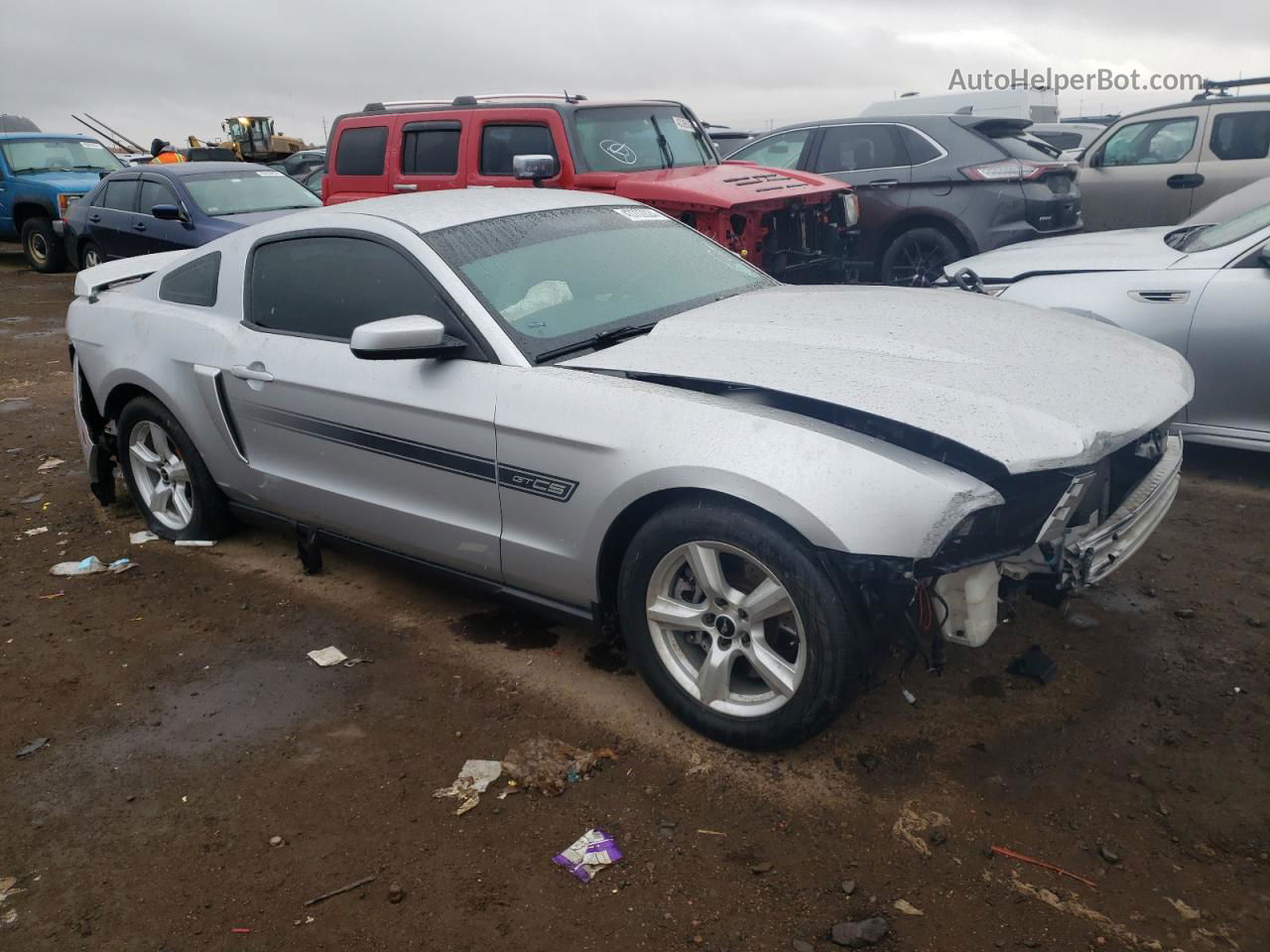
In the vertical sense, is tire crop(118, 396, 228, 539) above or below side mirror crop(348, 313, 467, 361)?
below

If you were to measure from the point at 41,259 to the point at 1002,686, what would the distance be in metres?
16.8

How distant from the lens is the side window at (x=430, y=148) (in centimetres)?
826

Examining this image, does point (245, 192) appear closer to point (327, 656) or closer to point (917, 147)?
→ point (917, 147)

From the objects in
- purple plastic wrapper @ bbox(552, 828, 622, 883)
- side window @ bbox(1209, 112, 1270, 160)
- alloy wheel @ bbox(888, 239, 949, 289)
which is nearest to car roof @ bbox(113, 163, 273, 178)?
alloy wheel @ bbox(888, 239, 949, 289)

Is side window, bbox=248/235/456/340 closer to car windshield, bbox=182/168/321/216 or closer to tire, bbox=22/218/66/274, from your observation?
car windshield, bbox=182/168/321/216

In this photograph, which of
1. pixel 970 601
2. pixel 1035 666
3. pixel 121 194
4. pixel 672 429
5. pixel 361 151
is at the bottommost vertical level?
pixel 1035 666

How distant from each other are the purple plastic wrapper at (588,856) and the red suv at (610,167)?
200 inches

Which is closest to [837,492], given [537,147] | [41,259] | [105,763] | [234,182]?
[105,763]

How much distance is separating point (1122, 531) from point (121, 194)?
11.6 metres

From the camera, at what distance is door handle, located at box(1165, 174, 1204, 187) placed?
29.9 ft

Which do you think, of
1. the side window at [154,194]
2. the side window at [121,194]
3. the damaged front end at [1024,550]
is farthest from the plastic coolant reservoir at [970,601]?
the side window at [121,194]

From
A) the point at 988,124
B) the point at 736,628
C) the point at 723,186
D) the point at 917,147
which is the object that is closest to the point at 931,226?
the point at 917,147

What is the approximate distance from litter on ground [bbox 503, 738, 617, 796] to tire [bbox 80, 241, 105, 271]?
1111 centimetres

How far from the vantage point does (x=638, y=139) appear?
817 cm
